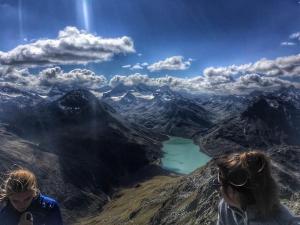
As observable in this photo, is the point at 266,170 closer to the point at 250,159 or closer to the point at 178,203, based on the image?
the point at 250,159

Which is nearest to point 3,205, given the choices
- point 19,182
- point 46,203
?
point 46,203

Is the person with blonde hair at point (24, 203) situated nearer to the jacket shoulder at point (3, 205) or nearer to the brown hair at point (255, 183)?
the jacket shoulder at point (3, 205)

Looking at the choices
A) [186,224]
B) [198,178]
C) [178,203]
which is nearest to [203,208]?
[186,224]

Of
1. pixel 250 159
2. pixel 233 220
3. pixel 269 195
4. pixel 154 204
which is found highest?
pixel 250 159

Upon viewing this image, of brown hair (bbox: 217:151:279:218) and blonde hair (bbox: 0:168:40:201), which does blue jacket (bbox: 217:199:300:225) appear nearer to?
brown hair (bbox: 217:151:279:218)

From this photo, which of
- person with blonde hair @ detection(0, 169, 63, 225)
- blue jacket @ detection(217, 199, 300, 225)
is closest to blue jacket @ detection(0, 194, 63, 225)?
person with blonde hair @ detection(0, 169, 63, 225)

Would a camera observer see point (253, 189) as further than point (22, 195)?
No

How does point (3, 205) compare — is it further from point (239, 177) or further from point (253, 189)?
point (253, 189)
